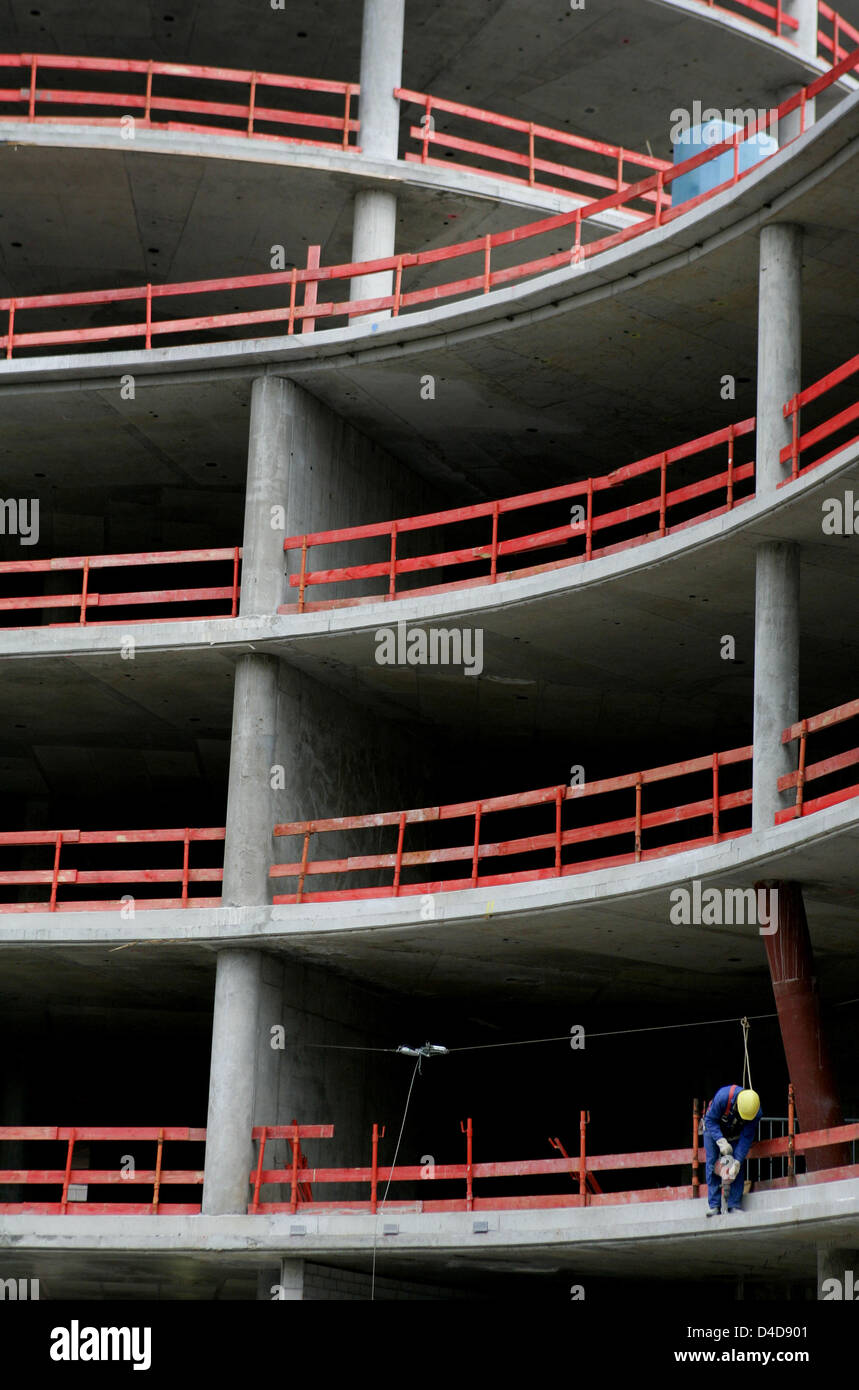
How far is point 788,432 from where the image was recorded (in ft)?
68.0

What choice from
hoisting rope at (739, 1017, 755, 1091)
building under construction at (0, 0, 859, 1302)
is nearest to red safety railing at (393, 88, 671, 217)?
building under construction at (0, 0, 859, 1302)

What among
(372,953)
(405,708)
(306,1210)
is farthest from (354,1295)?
(405,708)

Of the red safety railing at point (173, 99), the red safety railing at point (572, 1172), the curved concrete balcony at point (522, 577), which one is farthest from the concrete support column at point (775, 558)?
the red safety railing at point (173, 99)

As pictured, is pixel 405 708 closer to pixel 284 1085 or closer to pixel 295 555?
pixel 295 555

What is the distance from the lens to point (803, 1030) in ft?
63.1

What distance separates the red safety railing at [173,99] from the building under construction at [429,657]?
13cm

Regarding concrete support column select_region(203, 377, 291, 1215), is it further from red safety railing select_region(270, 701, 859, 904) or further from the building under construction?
red safety railing select_region(270, 701, 859, 904)

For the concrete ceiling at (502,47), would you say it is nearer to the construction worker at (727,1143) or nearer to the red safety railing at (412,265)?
the red safety railing at (412,265)

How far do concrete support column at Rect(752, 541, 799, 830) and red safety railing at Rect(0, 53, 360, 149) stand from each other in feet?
36.4

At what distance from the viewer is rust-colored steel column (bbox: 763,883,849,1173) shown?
19.1 metres

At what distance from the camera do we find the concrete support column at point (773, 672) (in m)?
19.7

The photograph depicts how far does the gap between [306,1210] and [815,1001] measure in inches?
233

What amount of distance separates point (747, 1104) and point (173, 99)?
1918 centimetres

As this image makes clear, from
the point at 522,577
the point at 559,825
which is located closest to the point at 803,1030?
the point at 559,825
